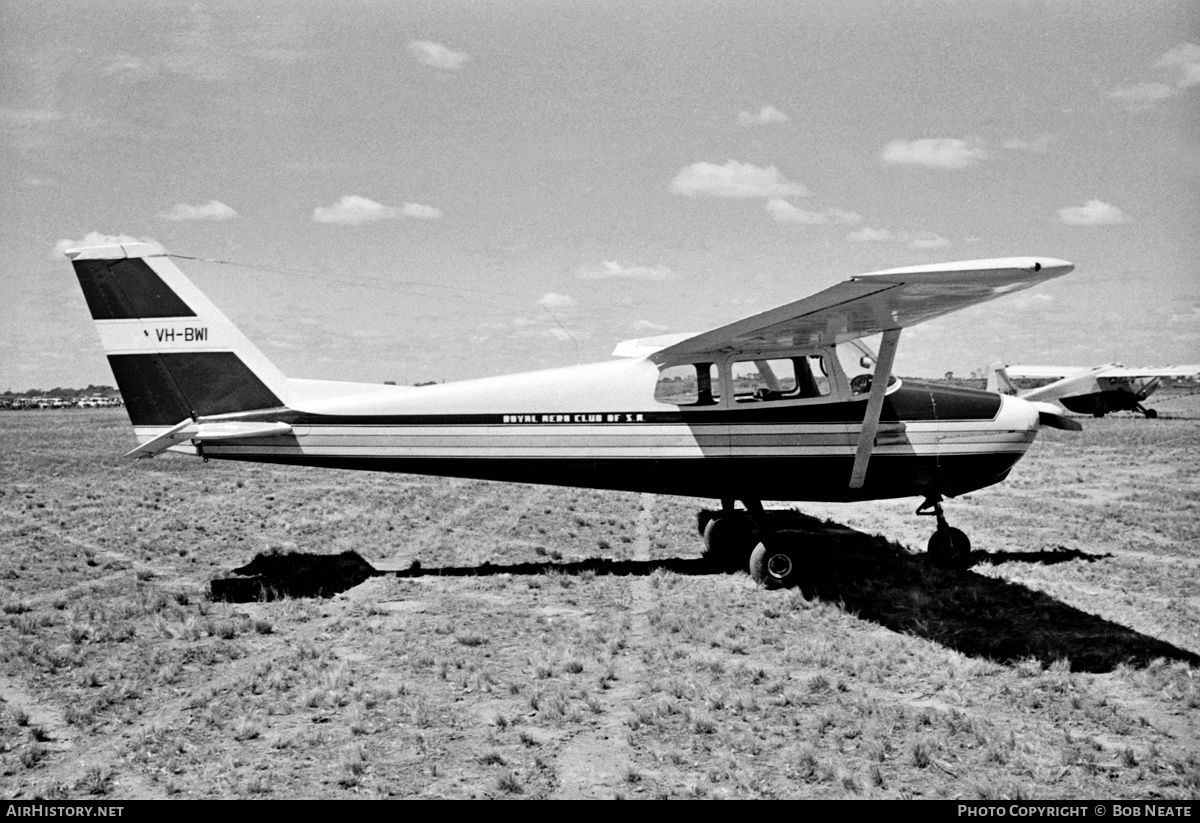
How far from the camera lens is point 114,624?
287 inches

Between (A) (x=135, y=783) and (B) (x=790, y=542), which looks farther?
(B) (x=790, y=542)

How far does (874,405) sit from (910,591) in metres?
1.99

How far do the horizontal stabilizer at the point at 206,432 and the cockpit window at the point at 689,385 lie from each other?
419 cm

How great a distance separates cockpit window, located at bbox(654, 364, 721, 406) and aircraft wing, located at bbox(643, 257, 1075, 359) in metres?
0.19

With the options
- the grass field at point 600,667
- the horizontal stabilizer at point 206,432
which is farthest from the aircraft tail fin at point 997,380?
the horizontal stabilizer at point 206,432

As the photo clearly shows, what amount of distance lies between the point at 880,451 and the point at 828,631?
2.65 metres

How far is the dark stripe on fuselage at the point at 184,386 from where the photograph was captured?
8.71 metres

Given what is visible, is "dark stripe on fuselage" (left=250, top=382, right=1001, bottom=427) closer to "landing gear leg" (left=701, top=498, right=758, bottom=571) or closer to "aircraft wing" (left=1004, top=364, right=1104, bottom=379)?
"landing gear leg" (left=701, top=498, right=758, bottom=571)

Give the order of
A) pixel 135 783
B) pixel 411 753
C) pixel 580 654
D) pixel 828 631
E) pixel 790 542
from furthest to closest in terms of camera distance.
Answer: pixel 790 542 → pixel 828 631 → pixel 580 654 → pixel 411 753 → pixel 135 783

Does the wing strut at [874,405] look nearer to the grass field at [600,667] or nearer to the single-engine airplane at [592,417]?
the single-engine airplane at [592,417]

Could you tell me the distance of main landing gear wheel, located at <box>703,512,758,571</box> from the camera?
9.94 m

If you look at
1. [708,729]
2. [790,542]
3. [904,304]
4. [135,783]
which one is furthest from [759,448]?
[135,783]

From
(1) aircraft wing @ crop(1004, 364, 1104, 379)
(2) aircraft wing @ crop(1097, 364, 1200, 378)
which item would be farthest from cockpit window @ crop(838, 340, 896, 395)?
(1) aircraft wing @ crop(1004, 364, 1104, 379)
